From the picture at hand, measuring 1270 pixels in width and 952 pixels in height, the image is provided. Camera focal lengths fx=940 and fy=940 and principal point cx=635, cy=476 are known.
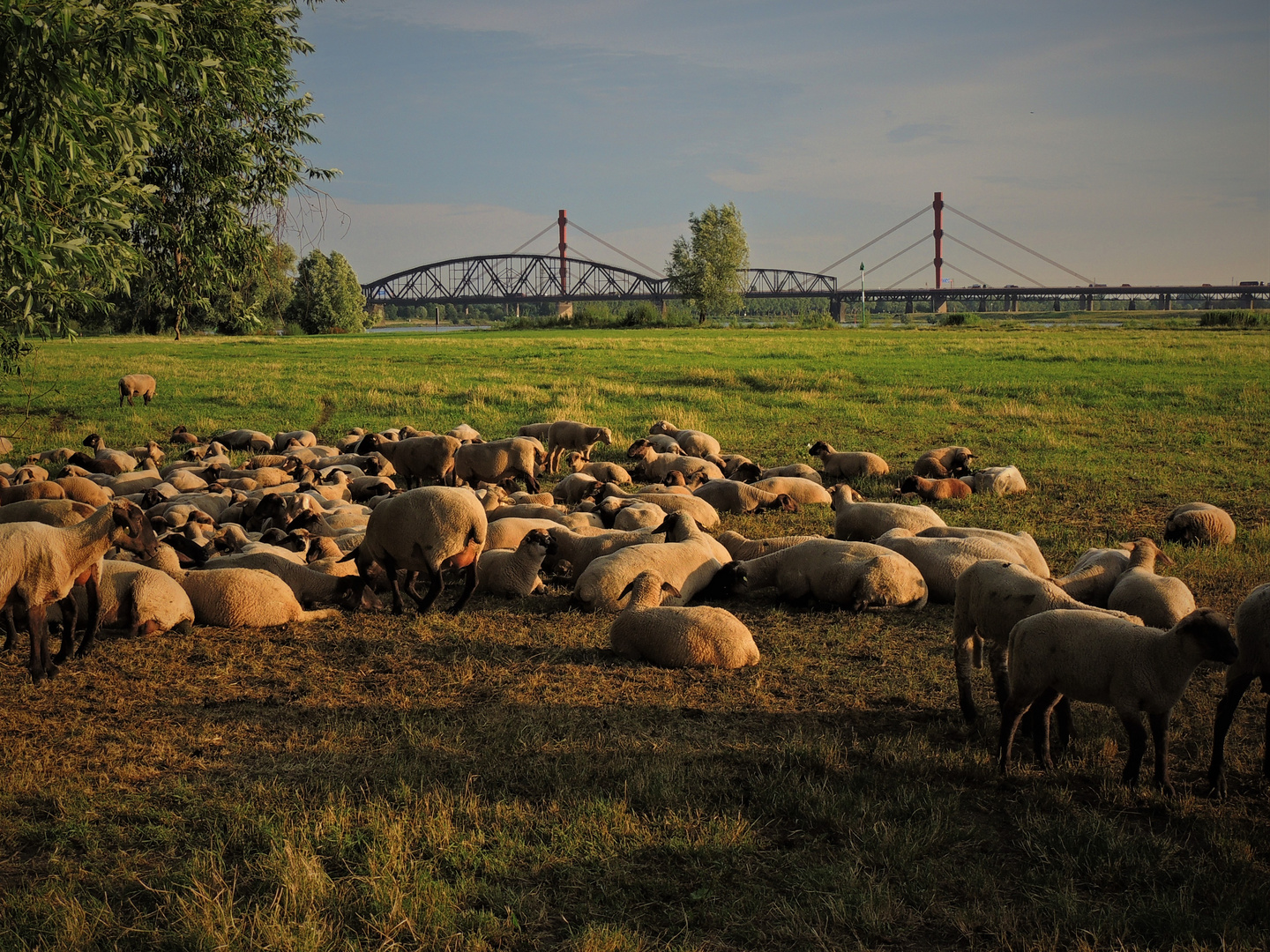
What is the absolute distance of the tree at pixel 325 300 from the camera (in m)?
104

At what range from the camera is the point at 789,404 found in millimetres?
29891

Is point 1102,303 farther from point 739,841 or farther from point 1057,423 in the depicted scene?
point 739,841

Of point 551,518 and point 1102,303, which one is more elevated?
point 1102,303

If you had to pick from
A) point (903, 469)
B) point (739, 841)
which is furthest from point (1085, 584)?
point (903, 469)

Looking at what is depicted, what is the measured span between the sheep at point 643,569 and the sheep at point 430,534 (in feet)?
4.13

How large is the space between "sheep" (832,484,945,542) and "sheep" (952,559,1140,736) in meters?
5.10

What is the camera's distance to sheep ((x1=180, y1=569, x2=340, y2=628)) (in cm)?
951

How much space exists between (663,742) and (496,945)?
2436 mm

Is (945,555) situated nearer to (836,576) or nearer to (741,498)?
(836,576)

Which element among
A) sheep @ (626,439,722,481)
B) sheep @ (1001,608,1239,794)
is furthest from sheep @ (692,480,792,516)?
sheep @ (1001,608,1239,794)

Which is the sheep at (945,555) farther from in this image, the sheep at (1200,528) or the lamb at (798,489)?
the lamb at (798,489)

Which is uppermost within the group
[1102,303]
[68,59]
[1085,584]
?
[1102,303]

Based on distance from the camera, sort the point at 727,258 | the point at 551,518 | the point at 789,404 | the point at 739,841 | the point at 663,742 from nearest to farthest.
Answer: the point at 739,841 < the point at 663,742 < the point at 551,518 < the point at 789,404 < the point at 727,258

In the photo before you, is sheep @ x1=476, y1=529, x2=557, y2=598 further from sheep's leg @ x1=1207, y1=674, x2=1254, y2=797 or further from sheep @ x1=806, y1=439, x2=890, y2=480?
sheep @ x1=806, y1=439, x2=890, y2=480
